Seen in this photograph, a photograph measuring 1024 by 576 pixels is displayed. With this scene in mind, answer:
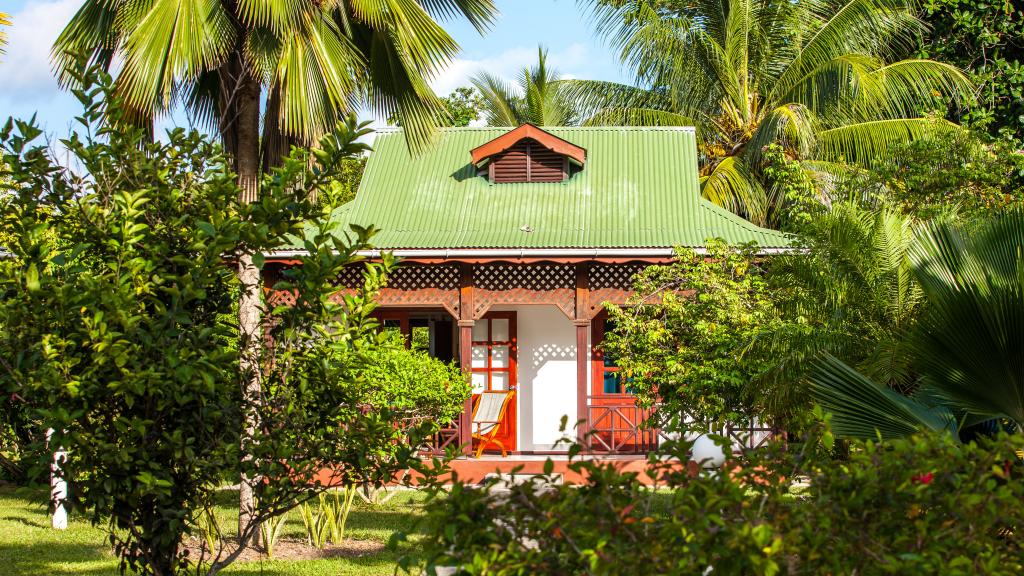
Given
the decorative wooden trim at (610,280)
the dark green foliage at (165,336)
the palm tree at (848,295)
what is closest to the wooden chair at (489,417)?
the decorative wooden trim at (610,280)

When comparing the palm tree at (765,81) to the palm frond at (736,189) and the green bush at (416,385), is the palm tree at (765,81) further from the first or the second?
the green bush at (416,385)

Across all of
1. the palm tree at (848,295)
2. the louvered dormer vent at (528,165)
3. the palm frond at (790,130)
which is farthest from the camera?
the palm frond at (790,130)

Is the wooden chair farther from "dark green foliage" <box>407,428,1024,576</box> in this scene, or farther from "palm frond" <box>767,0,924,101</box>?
"dark green foliage" <box>407,428,1024,576</box>

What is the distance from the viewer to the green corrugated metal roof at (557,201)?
14.9 meters

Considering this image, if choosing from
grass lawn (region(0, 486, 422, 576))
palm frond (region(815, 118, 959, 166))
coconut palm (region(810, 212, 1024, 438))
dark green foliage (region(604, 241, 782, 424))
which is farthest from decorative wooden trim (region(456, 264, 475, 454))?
coconut palm (region(810, 212, 1024, 438))

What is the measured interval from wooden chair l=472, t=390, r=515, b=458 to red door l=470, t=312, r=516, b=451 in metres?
0.71

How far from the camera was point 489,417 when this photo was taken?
48.8ft

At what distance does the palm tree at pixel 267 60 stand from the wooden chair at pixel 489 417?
548 centimetres

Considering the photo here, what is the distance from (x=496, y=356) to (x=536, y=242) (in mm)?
2628

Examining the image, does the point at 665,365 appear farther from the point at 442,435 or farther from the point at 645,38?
the point at 645,38

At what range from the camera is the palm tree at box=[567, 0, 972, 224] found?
64.1 feet

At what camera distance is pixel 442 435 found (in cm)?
1516

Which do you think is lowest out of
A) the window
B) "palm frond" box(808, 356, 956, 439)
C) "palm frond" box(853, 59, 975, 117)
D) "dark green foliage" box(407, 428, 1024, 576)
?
"dark green foliage" box(407, 428, 1024, 576)

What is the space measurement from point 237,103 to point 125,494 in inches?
215
